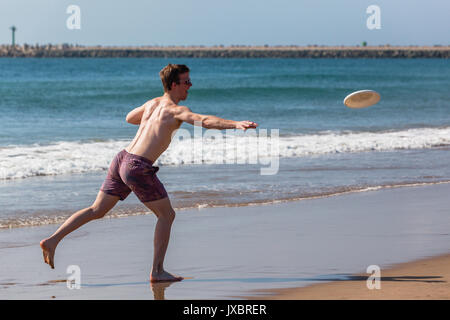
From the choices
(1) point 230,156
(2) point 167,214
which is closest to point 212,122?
(2) point 167,214

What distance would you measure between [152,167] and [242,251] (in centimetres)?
157

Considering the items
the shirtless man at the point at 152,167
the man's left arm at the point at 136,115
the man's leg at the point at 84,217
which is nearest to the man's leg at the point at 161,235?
the shirtless man at the point at 152,167

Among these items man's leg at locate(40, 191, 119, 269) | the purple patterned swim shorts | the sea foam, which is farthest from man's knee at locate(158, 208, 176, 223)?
the sea foam

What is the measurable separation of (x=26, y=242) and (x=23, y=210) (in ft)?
5.62

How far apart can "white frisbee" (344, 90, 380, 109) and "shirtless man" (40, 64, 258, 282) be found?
2.60 metres

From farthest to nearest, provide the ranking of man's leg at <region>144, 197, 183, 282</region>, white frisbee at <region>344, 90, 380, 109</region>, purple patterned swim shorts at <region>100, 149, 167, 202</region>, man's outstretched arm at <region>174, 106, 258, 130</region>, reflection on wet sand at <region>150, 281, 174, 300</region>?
white frisbee at <region>344, 90, 380, 109</region> → man's leg at <region>144, 197, 183, 282</region> → purple patterned swim shorts at <region>100, 149, 167, 202</region> → reflection on wet sand at <region>150, 281, 174, 300</region> → man's outstretched arm at <region>174, 106, 258, 130</region>

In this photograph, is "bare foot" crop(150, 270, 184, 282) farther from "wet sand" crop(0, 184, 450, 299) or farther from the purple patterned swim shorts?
the purple patterned swim shorts

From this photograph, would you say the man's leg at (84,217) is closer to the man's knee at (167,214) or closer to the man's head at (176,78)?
the man's knee at (167,214)

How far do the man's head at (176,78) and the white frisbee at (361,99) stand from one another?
2.60 meters

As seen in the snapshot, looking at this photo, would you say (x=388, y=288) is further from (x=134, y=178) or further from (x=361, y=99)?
(x=361, y=99)

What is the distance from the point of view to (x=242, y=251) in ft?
22.1

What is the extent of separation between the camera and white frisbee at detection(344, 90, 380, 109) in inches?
303

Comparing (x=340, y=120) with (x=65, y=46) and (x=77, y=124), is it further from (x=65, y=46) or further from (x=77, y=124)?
(x=65, y=46)
